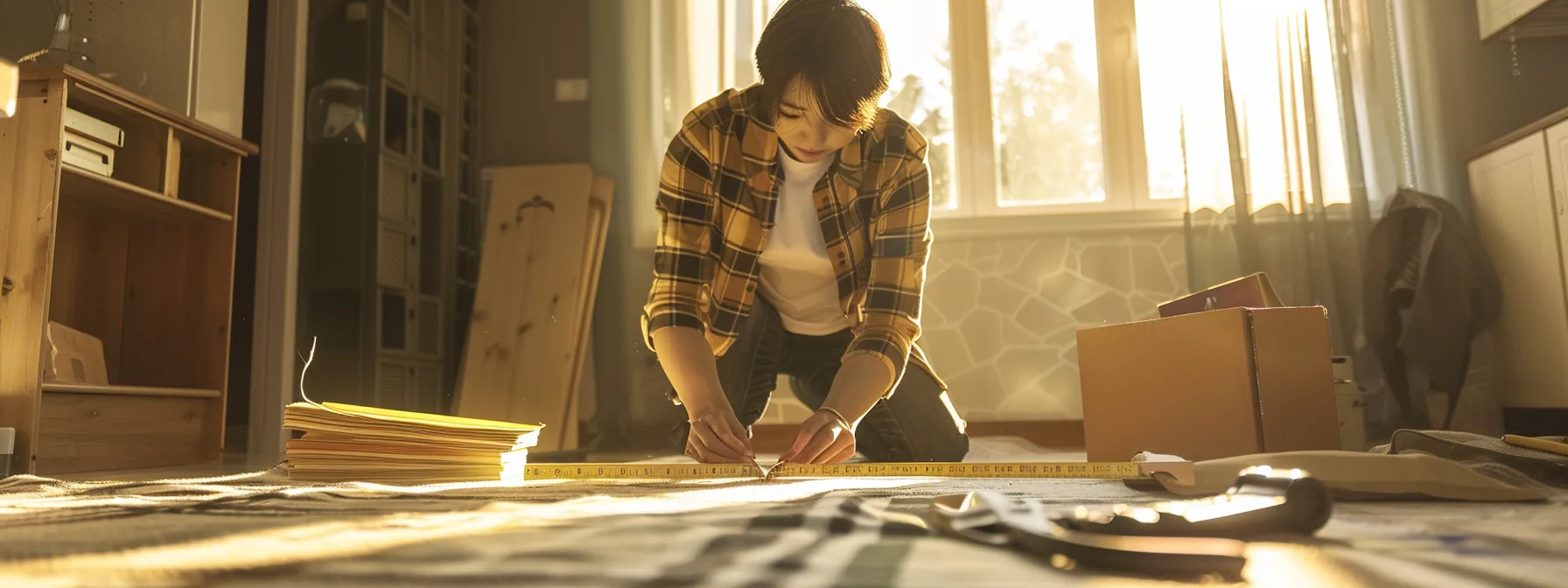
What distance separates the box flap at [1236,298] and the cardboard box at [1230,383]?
6.0 inches

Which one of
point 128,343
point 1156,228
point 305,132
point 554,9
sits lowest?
point 128,343

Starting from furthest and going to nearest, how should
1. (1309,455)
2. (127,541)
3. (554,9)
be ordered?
(554,9) < (1309,455) < (127,541)

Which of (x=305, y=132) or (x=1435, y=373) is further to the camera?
(x=305, y=132)

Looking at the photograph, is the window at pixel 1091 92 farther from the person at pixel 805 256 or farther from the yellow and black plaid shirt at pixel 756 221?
the yellow and black plaid shirt at pixel 756 221

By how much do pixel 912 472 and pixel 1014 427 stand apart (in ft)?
7.26

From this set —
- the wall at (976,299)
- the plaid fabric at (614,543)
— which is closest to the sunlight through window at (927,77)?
the wall at (976,299)

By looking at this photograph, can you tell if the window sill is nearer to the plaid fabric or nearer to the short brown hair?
the short brown hair

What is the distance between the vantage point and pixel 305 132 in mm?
3395

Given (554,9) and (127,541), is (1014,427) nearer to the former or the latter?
(554,9)

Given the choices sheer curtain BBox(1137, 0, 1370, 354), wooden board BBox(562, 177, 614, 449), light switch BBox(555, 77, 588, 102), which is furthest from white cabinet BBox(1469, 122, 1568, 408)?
light switch BBox(555, 77, 588, 102)

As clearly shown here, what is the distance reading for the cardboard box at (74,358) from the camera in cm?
247

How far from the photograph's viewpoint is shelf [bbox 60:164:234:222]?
2.37 meters

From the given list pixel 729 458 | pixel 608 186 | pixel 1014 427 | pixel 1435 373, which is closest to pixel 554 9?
pixel 608 186

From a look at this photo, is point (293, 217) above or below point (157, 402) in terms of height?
above
